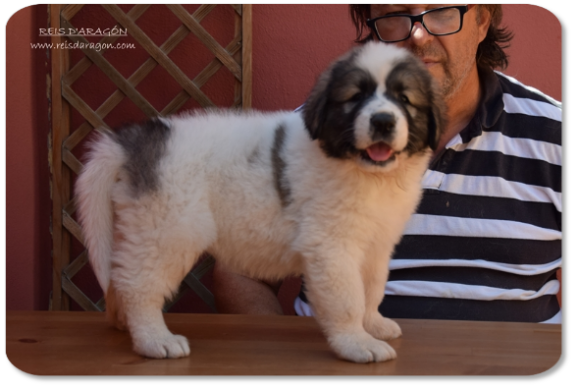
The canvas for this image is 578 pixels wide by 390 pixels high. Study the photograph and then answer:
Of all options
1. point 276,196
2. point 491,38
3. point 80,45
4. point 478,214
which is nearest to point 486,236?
point 478,214

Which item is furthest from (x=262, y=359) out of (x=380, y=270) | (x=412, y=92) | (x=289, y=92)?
(x=289, y=92)

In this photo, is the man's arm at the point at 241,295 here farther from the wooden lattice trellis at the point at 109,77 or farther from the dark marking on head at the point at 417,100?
the dark marking on head at the point at 417,100

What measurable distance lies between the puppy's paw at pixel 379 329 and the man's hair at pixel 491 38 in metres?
1.75

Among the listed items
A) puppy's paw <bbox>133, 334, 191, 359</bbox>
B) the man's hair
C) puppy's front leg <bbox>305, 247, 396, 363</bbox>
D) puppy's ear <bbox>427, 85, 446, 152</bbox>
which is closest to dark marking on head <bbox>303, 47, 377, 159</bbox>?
puppy's ear <bbox>427, 85, 446, 152</bbox>

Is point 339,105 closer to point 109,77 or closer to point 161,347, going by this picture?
point 161,347

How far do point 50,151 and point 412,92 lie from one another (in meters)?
1.94

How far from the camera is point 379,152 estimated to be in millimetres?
2375

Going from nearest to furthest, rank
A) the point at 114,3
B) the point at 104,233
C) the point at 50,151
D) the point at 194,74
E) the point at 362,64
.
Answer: the point at 362,64 → the point at 104,233 → the point at 114,3 → the point at 50,151 → the point at 194,74

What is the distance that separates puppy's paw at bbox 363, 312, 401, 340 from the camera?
9.29ft

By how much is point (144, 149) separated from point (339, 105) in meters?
0.83

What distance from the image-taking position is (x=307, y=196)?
8.27 feet

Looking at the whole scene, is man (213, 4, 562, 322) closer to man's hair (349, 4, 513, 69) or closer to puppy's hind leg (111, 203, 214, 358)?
man's hair (349, 4, 513, 69)

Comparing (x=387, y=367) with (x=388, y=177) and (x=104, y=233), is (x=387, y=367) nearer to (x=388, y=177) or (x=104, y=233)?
(x=388, y=177)

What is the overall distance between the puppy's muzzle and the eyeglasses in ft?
3.51
